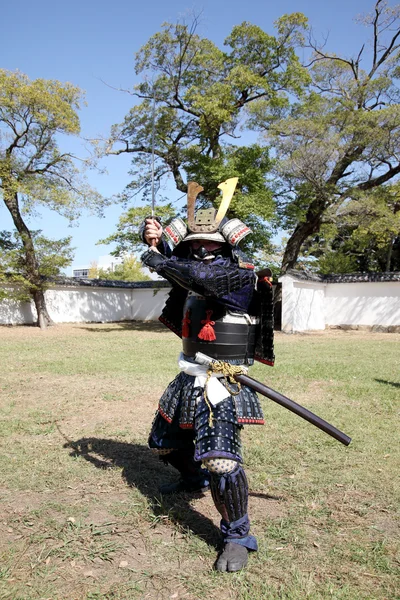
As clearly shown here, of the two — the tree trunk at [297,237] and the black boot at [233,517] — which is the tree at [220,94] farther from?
the black boot at [233,517]

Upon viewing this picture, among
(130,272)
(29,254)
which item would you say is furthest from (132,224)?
(130,272)

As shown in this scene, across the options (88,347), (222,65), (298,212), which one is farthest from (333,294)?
(88,347)

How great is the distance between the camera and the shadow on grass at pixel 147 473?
118 inches

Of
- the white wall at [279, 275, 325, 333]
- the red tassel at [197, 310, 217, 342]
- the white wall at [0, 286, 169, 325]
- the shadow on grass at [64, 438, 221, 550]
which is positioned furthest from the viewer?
the white wall at [0, 286, 169, 325]

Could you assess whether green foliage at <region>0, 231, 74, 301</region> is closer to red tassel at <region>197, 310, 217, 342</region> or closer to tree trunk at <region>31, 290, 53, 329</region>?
tree trunk at <region>31, 290, 53, 329</region>

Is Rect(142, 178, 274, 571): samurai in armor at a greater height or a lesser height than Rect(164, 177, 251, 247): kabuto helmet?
lesser

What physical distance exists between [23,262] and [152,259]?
16939mm

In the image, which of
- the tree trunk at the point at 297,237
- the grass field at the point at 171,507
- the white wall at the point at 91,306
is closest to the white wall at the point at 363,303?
the tree trunk at the point at 297,237

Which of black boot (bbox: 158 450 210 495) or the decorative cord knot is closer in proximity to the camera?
the decorative cord knot

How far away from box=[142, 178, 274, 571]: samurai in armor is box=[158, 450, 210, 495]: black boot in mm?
141

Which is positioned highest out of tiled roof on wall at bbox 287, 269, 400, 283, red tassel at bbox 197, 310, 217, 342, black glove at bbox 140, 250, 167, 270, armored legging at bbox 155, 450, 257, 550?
tiled roof on wall at bbox 287, 269, 400, 283

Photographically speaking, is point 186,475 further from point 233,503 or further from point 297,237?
point 297,237

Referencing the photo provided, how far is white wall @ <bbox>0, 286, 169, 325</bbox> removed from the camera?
20250 millimetres

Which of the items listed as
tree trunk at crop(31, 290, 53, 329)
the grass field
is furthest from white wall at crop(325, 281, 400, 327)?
the grass field
